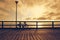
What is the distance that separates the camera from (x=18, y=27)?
14.1 metres

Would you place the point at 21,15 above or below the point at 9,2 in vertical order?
below

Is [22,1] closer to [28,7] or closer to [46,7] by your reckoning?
[28,7]

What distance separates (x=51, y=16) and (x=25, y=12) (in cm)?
283

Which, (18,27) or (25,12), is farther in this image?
(25,12)

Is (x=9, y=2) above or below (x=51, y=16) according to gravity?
above

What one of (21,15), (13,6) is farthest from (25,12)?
(13,6)

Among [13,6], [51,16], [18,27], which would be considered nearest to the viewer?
[18,27]

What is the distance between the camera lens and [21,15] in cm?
1755

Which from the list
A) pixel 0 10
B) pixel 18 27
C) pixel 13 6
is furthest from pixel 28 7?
pixel 18 27

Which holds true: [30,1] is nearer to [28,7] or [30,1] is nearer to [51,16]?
[28,7]

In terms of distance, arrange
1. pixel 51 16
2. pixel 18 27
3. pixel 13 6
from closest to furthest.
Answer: pixel 18 27
pixel 13 6
pixel 51 16

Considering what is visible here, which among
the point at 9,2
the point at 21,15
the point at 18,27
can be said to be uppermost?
the point at 9,2

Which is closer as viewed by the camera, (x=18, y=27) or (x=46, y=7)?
(x=18, y=27)

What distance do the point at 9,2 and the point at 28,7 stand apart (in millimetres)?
2120
